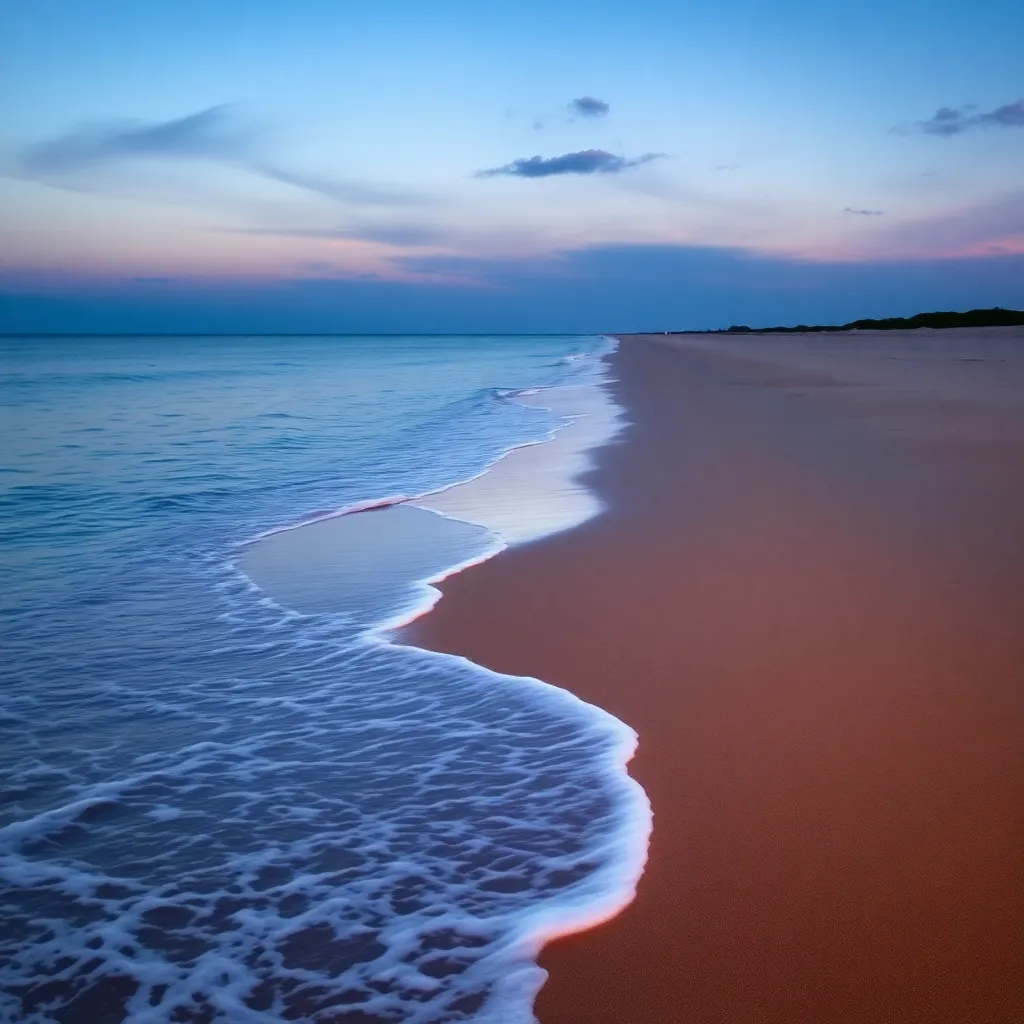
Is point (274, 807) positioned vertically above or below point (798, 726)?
below

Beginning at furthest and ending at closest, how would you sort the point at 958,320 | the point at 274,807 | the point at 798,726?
1. the point at 958,320
2. the point at 798,726
3. the point at 274,807

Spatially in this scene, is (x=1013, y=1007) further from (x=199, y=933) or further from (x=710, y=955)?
(x=199, y=933)

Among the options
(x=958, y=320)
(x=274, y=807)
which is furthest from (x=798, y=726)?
(x=958, y=320)

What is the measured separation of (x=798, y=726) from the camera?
3439 millimetres

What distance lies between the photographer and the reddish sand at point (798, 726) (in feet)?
7.04

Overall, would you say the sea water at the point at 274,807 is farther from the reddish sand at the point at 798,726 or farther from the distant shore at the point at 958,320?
the distant shore at the point at 958,320

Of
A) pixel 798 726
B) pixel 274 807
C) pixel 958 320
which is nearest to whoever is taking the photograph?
pixel 274 807

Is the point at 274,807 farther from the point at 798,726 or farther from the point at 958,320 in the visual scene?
the point at 958,320

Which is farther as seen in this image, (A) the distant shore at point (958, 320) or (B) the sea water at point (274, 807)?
(A) the distant shore at point (958, 320)

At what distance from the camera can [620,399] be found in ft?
67.4

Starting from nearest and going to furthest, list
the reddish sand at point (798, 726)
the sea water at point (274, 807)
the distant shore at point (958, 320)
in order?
the reddish sand at point (798, 726), the sea water at point (274, 807), the distant shore at point (958, 320)

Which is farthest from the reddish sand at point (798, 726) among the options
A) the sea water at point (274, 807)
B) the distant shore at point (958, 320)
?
the distant shore at point (958, 320)

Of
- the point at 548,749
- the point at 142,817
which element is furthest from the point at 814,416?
the point at 142,817

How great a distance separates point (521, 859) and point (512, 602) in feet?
8.59
